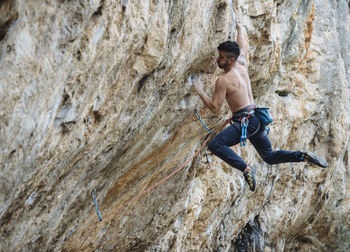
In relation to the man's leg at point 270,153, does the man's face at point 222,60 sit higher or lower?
higher

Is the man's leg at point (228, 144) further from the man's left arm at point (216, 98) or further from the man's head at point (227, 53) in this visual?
the man's head at point (227, 53)

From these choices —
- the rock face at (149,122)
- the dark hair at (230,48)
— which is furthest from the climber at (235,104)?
the rock face at (149,122)

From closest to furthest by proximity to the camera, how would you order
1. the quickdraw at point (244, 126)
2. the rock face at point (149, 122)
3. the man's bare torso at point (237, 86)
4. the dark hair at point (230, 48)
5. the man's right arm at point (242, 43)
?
the rock face at point (149, 122)
the dark hair at point (230, 48)
the man's bare torso at point (237, 86)
the quickdraw at point (244, 126)
the man's right arm at point (242, 43)

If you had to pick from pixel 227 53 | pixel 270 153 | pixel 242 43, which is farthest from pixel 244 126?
pixel 242 43

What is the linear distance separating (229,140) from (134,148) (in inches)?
44.9

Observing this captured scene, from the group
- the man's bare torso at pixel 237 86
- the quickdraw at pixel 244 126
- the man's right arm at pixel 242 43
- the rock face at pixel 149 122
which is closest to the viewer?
the rock face at pixel 149 122

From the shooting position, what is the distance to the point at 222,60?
15.0ft

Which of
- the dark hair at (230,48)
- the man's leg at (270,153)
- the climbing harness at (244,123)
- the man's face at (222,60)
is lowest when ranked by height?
the man's leg at (270,153)

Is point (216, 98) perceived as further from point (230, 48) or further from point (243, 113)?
point (230, 48)

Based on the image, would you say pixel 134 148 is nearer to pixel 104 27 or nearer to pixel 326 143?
pixel 104 27

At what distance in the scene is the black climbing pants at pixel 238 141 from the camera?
471cm

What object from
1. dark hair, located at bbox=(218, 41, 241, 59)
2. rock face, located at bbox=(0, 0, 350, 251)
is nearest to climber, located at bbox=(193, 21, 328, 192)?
dark hair, located at bbox=(218, 41, 241, 59)

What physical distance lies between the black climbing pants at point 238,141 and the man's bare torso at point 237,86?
209 mm

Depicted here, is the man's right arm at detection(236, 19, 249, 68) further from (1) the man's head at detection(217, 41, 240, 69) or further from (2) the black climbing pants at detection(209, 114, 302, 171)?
(2) the black climbing pants at detection(209, 114, 302, 171)
